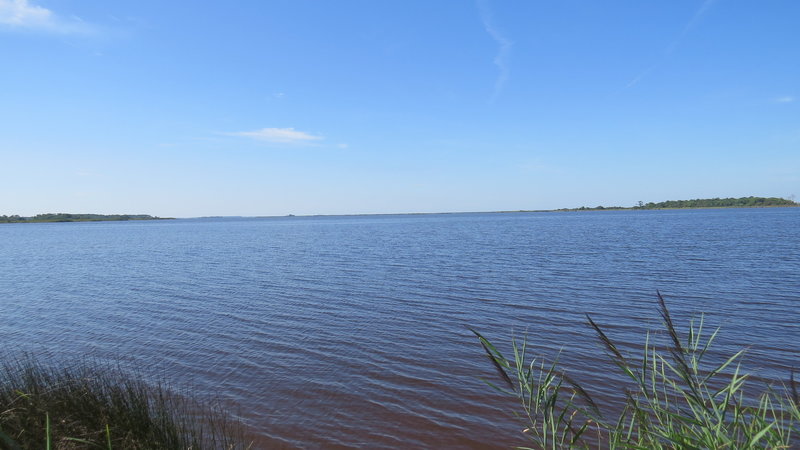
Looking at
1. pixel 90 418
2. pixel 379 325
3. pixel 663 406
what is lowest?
pixel 379 325

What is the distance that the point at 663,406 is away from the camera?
8172 mm

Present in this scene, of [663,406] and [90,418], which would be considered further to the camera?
[663,406]

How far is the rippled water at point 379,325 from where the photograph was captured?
853cm

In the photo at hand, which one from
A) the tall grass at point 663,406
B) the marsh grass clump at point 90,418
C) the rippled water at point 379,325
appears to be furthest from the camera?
the rippled water at point 379,325

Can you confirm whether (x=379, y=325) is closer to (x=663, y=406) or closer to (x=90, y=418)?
(x=663, y=406)

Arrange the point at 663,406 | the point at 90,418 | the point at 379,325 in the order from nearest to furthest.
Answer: the point at 90,418
the point at 663,406
the point at 379,325

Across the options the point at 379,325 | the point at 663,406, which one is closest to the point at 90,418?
the point at 379,325

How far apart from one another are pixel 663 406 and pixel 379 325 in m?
8.64

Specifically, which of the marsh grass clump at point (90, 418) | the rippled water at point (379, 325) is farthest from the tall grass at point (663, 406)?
the marsh grass clump at point (90, 418)

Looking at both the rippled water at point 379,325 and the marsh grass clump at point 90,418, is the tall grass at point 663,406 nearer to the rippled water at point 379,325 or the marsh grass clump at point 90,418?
the rippled water at point 379,325

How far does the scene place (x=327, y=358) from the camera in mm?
11617

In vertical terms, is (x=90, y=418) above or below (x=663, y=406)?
above

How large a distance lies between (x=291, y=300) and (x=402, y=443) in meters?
12.7

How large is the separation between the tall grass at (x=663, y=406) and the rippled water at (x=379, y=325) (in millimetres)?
882
